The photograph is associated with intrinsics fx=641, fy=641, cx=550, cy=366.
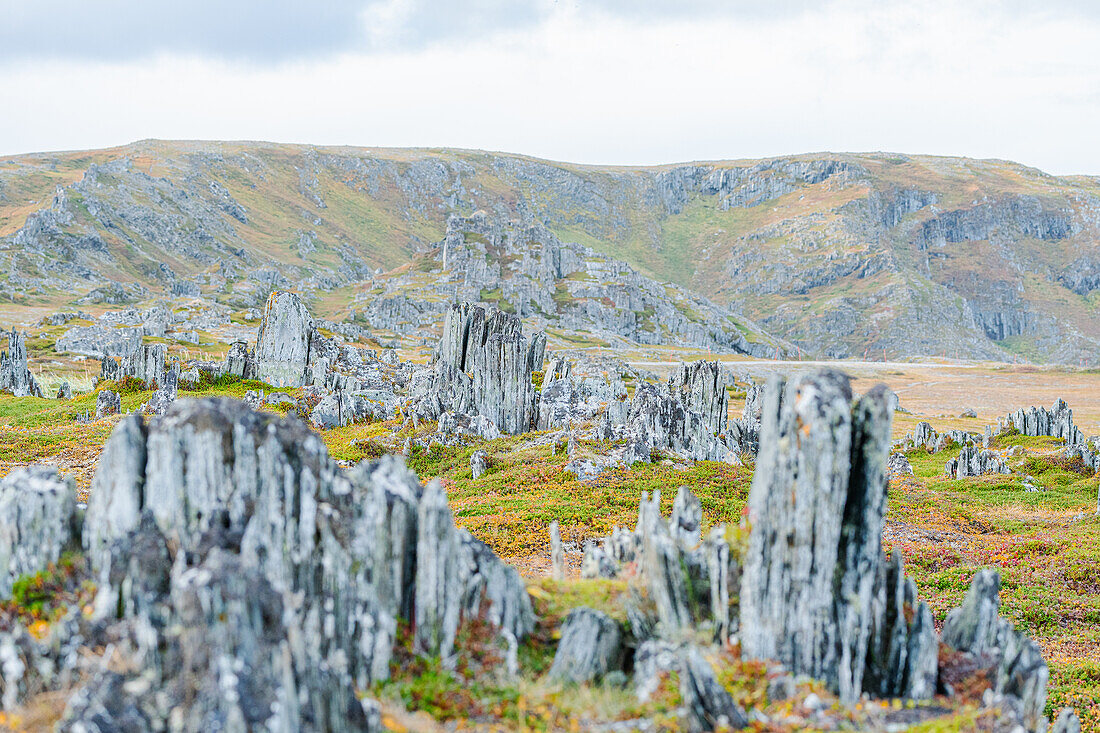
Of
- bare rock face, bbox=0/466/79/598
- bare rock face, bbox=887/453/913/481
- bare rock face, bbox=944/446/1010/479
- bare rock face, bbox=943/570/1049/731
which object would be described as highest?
bare rock face, bbox=0/466/79/598

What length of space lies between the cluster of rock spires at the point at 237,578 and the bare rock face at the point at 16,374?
58.8m

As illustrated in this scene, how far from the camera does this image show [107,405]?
42.3 m

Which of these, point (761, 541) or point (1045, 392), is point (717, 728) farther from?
point (1045, 392)

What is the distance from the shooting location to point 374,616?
9781 mm

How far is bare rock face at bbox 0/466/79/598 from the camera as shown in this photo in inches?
377

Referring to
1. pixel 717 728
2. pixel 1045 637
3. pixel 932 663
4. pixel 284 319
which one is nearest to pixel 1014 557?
pixel 1045 637

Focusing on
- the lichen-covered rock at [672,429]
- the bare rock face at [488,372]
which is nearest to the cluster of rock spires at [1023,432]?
the lichen-covered rock at [672,429]

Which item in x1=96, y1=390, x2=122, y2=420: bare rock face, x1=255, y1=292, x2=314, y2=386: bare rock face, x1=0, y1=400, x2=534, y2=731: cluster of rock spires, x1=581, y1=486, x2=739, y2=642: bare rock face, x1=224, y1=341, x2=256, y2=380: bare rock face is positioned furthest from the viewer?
x1=255, y1=292, x2=314, y2=386: bare rock face

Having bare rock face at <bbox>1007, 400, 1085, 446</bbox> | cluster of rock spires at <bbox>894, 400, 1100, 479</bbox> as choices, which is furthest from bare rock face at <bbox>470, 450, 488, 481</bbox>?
bare rock face at <bbox>1007, 400, 1085, 446</bbox>

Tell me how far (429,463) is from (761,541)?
2810cm

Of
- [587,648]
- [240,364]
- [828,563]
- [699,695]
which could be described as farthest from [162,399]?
[828,563]

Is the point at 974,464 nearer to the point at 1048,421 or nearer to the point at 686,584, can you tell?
the point at 1048,421

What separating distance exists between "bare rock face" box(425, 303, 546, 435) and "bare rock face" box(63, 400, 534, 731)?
1329 inches

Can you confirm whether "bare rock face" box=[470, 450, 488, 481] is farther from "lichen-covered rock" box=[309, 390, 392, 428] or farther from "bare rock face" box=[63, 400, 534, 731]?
"bare rock face" box=[63, 400, 534, 731]
